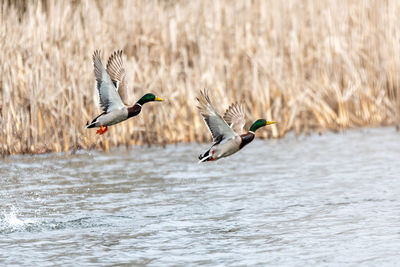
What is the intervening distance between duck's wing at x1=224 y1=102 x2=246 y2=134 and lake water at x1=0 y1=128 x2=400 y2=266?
0.92 metres

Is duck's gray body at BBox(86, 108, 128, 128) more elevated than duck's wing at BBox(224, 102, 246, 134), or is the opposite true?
duck's gray body at BBox(86, 108, 128, 128)

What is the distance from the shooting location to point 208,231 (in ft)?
26.0

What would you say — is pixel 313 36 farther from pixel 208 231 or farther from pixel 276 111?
pixel 208 231

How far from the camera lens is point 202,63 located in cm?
1452

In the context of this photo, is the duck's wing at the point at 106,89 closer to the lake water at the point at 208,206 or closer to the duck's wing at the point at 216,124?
the duck's wing at the point at 216,124

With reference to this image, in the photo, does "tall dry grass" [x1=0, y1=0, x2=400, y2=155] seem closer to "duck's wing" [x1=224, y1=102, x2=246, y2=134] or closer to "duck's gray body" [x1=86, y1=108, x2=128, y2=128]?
"duck's gray body" [x1=86, y1=108, x2=128, y2=128]

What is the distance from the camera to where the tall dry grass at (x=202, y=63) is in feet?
43.2

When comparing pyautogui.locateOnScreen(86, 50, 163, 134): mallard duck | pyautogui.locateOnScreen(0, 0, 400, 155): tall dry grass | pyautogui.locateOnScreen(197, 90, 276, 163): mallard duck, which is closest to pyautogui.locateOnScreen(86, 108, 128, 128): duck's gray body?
pyautogui.locateOnScreen(86, 50, 163, 134): mallard duck

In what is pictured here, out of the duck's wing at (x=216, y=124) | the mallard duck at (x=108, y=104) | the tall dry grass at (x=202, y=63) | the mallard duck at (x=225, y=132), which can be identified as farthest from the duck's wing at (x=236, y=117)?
the tall dry grass at (x=202, y=63)

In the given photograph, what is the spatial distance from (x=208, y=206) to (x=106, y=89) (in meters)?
1.81

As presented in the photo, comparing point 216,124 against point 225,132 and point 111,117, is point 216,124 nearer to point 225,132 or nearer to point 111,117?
point 225,132

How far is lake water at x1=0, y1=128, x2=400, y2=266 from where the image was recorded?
277 inches

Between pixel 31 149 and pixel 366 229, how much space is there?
654 cm

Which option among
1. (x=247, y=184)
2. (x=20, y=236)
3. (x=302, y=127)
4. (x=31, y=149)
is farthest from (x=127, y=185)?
(x=302, y=127)
